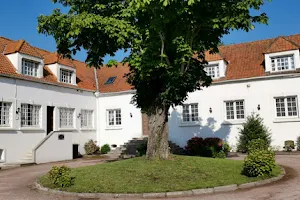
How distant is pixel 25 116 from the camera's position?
20.6 meters

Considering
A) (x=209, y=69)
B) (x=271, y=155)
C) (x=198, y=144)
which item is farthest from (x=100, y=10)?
(x=209, y=69)

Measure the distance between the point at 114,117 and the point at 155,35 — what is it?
16100mm

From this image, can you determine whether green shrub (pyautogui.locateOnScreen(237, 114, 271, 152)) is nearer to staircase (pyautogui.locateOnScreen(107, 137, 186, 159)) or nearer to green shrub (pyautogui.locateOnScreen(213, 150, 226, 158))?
green shrub (pyautogui.locateOnScreen(213, 150, 226, 158))

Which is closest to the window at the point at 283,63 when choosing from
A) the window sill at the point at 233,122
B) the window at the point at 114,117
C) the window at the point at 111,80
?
the window sill at the point at 233,122

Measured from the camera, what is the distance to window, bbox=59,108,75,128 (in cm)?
2367

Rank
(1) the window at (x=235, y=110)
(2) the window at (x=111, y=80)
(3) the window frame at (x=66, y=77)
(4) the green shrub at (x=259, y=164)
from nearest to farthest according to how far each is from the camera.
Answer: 1. (4) the green shrub at (x=259, y=164)
2. (1) the window at (x=235, y=110)
3. (3) the window frame at (x=66, y=77)
4. (2) the window at (x=111, y=80)

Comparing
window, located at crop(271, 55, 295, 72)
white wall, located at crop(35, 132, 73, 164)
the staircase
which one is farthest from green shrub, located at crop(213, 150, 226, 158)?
white wall, located at crop(35, 132, 73, 164)

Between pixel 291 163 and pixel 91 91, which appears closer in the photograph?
pixel 291 163

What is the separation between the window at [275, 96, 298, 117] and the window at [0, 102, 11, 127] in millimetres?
17570

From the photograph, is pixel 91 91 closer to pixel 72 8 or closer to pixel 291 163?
pixel 72 8

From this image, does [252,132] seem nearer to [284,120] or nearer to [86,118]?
[284,120]

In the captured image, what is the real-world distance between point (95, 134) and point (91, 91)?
3.74m

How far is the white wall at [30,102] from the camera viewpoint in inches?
750

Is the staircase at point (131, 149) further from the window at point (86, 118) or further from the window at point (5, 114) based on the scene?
the window at point (5, 114)
